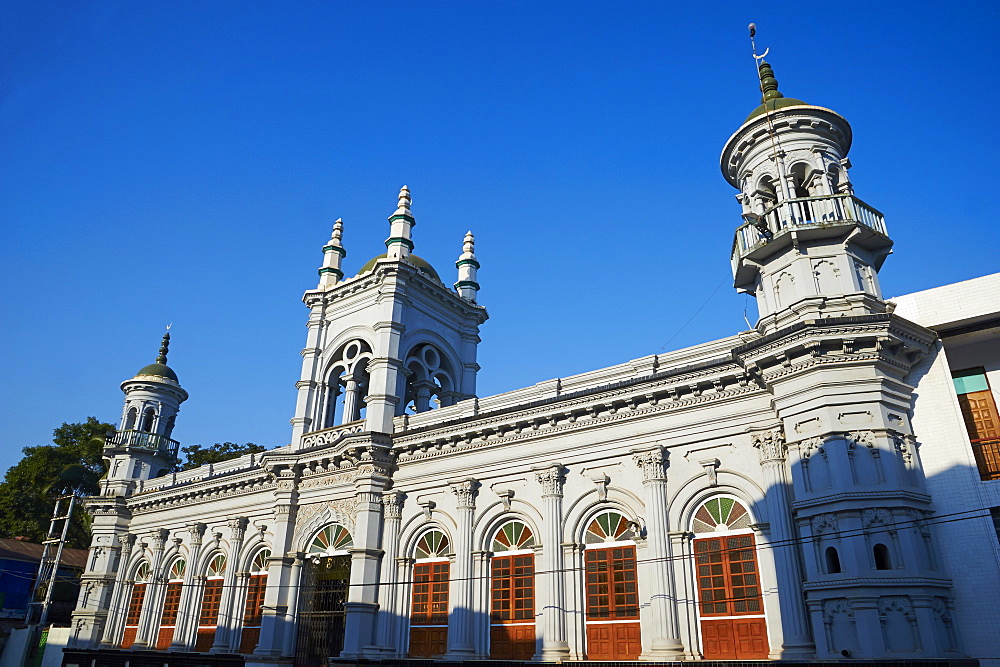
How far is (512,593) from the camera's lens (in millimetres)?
19375

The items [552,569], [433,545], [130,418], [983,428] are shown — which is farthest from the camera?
[130,418]

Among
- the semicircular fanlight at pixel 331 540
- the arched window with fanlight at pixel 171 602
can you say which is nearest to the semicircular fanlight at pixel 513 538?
the semicircular fanlight at pixel 331 540

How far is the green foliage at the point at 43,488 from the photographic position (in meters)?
42.9

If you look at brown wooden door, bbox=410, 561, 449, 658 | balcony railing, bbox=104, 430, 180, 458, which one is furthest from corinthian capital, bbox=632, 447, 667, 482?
balcony railing, bbox=104, 430, 180, 458

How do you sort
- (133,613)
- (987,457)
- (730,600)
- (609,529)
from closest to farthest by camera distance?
(987,457)
(730,600)
(609,529)
(133,613)

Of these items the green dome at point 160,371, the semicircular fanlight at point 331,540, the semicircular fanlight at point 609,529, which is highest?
the green dome at point 160,371

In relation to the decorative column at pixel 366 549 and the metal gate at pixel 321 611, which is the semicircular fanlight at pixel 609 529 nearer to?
the decorative column at pixel 366 549

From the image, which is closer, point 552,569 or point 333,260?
point 552,569

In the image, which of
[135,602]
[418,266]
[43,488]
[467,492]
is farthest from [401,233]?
[43,488]

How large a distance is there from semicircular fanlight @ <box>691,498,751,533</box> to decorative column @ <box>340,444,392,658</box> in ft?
33.0

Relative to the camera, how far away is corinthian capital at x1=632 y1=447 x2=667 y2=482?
1762 cm

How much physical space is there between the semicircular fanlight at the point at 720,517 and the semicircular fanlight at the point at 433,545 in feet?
25.4

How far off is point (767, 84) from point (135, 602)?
3178cm

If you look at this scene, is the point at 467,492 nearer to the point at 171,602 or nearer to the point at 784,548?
the point at 784,548
